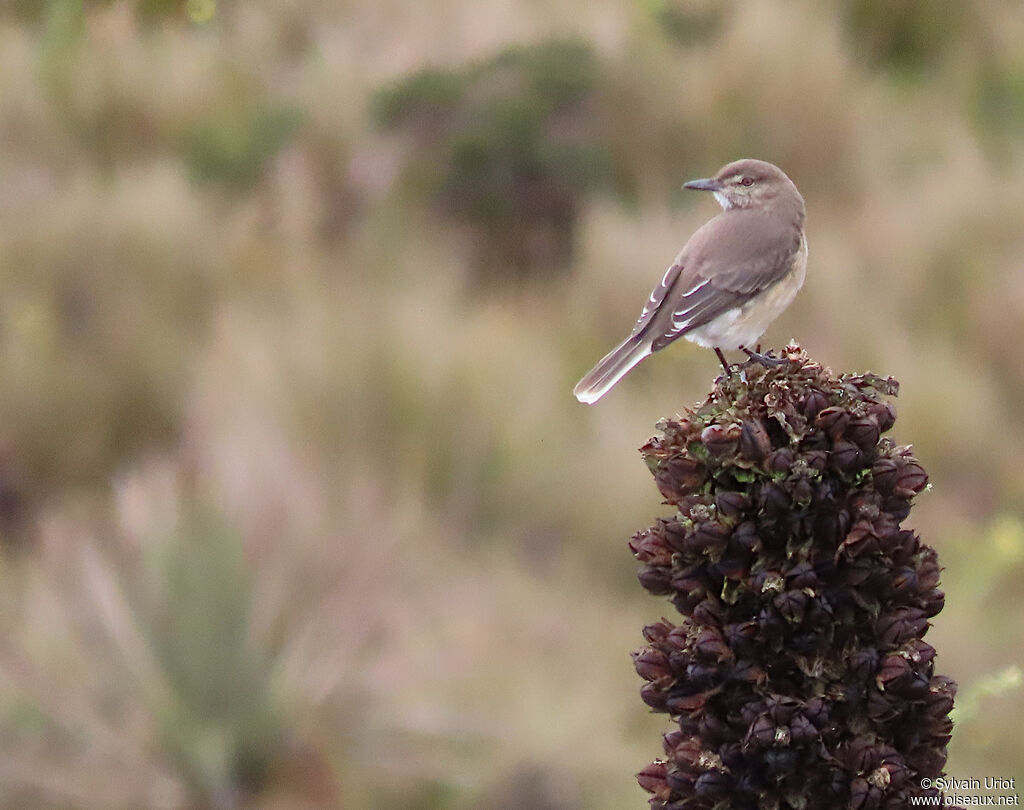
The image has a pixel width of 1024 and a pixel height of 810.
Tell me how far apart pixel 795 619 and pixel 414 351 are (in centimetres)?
645

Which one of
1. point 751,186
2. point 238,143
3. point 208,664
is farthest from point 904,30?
point 208,664

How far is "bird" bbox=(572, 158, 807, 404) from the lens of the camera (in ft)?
14.0

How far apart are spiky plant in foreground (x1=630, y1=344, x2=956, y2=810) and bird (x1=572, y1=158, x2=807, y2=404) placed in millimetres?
1964

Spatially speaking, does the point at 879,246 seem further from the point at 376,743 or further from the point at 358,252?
the point at 376,743

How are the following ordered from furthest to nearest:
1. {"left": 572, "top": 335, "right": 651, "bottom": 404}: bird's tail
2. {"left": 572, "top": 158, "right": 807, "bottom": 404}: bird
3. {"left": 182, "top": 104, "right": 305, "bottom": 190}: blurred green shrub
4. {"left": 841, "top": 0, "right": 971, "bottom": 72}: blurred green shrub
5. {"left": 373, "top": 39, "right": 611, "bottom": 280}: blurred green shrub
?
{"left": 841, "top": 0, "right": 971, "bottom": 72}: blurred green shrub → {"left": 182, "top": 104, "right": 305, "bottom": 190}: blurred green shrub → {"left": 373, "top": 39, "right": 611, "bottom": 280}: blurred green shrub → {"left": 572, "top": 158, "right": 807, "bottom": 404}: bird → {"left": 572, "top": 335, "right": 651, "bottom": 404}: bird's tail

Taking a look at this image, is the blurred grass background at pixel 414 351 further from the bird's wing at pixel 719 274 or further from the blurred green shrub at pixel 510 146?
the bird's wing at pixel 719 274

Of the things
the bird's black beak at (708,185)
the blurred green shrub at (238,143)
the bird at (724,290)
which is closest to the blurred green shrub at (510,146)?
the blurred green shrub at (238,143)

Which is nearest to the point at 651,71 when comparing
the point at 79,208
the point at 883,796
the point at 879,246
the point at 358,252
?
the point at 879,246

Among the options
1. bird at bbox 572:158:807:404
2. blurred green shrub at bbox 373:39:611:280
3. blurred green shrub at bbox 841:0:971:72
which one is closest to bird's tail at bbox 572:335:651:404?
bird at bbox 572:158:807:404

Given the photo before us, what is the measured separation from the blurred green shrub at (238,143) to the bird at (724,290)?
7.87 meters

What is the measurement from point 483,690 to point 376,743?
48cm

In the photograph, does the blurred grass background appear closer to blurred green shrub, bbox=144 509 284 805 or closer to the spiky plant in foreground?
blurred green shrub, bbox=144 509 284 805

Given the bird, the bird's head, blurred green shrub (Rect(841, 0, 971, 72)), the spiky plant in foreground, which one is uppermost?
blurred green shrub (Rect(841, 0, 971, 72))

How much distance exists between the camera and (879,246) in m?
11.1
